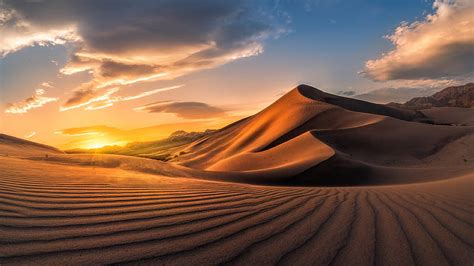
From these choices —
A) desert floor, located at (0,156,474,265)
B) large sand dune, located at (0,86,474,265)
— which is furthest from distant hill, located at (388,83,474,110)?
desert floor, located at (0,156,474,265)

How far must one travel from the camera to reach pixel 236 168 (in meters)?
19.8

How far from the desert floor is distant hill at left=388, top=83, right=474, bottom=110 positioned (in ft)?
367

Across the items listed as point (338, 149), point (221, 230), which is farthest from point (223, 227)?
point (338, 149)

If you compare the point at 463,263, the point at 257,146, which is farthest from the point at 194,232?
the point at 257,146

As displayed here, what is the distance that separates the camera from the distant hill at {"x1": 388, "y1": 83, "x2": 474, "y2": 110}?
10056 cm

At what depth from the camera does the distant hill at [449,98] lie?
100562 mm

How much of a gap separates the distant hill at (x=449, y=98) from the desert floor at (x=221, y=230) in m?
112

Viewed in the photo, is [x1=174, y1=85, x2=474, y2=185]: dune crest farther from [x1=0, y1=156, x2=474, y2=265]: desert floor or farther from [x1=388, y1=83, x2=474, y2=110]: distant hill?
[x1=388, y1=83, x2=474, y2=110]: distant hill

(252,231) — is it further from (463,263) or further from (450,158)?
(450,158)

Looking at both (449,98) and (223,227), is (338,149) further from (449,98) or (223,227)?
(449,98)

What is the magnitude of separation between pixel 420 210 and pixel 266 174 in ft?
28.7

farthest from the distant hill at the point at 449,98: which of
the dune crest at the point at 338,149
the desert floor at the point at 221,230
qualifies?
the desert floor at the point at 221,230

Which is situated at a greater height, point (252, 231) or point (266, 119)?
point (266, 119)

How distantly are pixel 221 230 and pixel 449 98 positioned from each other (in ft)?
451
